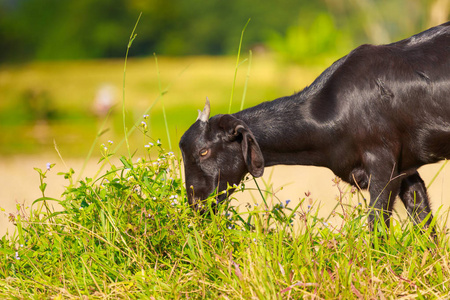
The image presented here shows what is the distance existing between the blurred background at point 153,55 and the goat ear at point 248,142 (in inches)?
348

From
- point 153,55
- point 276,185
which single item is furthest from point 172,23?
point 276,185

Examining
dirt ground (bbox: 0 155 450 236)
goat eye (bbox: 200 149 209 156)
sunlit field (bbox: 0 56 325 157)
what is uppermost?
sunlit field (bbox: 0 56 325 157)

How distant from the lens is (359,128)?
489cm

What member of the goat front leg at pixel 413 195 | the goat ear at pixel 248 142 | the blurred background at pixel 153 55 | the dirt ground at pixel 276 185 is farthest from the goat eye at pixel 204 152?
the blurred background at pixel 153 55

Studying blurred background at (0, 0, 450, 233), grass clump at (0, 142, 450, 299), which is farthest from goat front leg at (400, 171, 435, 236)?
blurred background at (0, 0, 450, 233)

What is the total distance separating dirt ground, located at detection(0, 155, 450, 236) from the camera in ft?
25.1

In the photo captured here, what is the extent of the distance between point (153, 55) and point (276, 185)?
8.99m

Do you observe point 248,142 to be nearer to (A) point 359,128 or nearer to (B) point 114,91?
(A) point 359,128

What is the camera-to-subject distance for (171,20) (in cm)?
2225

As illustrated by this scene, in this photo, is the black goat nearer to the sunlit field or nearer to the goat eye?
the goat eye

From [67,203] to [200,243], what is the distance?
1168mm

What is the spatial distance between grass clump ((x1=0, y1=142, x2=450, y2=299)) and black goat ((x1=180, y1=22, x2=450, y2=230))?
342mm

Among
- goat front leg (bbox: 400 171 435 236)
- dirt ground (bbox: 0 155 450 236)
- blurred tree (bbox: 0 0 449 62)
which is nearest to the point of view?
goat front leg (bbox: 400 171 435 236)

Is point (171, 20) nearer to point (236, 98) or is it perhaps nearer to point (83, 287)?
point (236, 98)
